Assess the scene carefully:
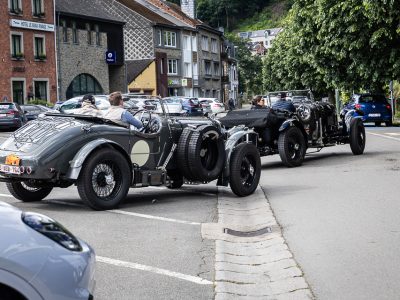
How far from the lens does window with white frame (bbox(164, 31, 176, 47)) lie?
70.8 m

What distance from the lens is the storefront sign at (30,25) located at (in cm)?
4702

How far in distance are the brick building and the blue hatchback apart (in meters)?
21.1

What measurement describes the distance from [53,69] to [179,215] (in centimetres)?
4282

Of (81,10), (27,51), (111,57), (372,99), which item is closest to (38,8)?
(27,51)

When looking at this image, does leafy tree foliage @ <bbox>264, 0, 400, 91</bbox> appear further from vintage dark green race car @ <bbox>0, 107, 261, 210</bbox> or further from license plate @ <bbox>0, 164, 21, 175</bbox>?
license plate @ <bbox>0, 164, 21, 175</bbox>

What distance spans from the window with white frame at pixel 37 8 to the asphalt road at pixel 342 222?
119 ft

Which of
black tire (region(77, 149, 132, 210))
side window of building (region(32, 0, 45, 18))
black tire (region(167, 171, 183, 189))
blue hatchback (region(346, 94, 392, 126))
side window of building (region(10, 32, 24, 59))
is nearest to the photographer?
black tire (region(77, 149, 132, 210))

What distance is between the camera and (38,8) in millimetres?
49625

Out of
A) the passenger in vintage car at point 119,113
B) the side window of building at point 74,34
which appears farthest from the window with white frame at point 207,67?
the passenger in vintage car at point 119,113

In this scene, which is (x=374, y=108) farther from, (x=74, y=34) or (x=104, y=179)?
(x=104, y=179)

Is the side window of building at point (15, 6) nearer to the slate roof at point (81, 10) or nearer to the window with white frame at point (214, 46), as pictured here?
the slate roof at point (81, 10)

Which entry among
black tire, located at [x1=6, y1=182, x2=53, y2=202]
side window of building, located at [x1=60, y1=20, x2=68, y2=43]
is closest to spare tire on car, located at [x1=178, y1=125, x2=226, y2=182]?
black tire, located at [x1=6, y1=182, x2=53, y2=202]

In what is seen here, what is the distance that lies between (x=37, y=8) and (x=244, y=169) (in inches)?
1616

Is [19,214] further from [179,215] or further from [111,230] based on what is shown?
[179,215]
